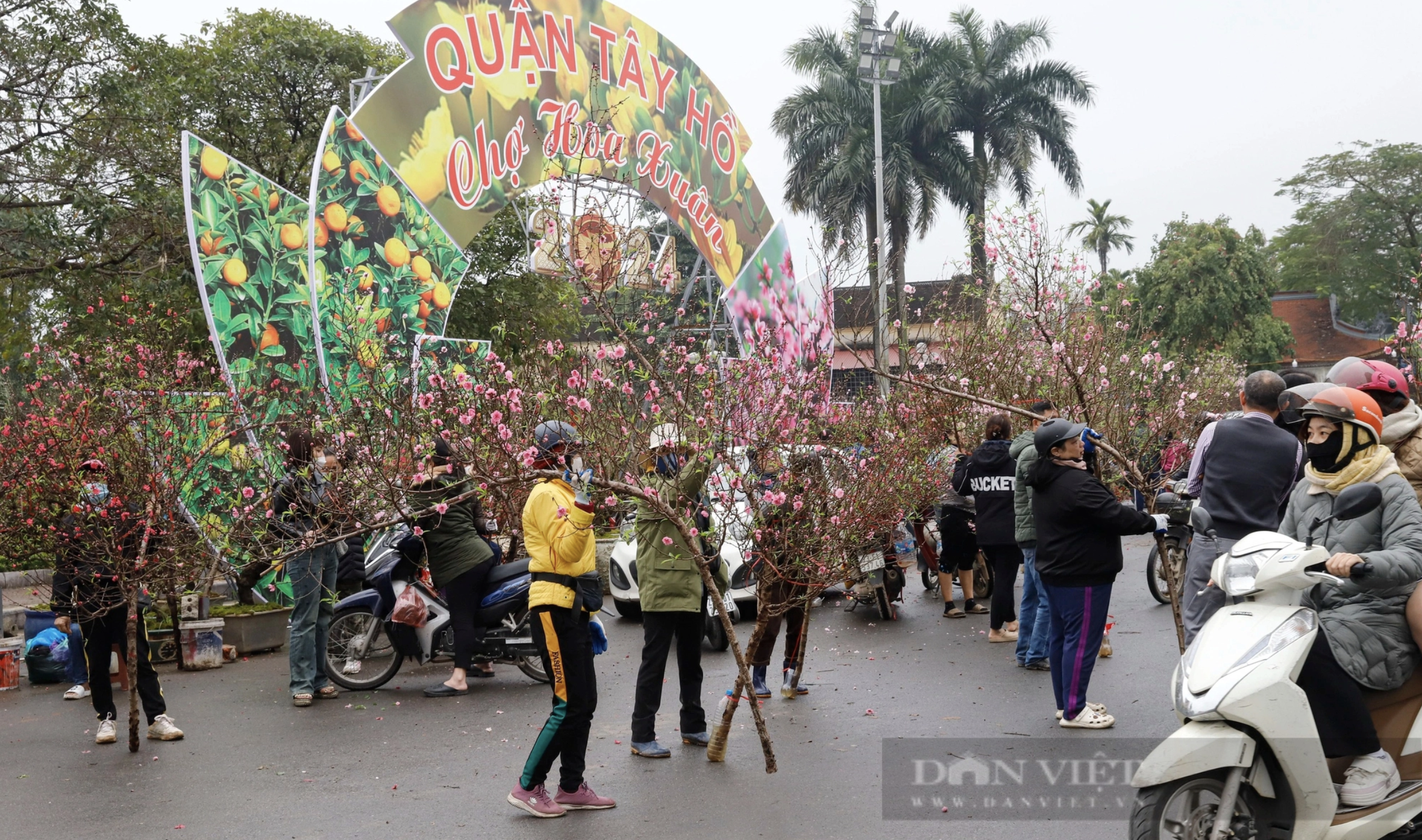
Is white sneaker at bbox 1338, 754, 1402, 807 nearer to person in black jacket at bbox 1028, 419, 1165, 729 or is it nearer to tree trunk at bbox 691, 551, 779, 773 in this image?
person in black jacket at bbox 1028, 419, 1165, 729

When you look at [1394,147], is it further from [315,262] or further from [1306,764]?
[1306,764]

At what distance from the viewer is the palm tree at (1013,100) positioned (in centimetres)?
3966

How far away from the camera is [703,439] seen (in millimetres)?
6480

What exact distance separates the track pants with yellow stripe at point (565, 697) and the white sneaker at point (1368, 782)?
125 inches

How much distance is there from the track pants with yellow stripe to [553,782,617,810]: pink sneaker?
0.03 meters

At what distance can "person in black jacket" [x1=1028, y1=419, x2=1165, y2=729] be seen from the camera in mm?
6895

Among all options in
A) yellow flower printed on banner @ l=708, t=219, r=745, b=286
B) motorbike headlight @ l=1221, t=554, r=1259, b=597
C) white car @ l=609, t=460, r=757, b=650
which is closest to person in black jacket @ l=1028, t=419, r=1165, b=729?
motorbike headlight @ l=1221, t=554, r=1259, b=597

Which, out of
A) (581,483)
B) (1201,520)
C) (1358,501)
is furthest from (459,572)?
(1358,501)

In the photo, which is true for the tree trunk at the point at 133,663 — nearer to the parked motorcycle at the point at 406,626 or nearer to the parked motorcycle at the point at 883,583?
the parked motorcycle at the point at 406,626

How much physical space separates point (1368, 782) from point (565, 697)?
3.33m

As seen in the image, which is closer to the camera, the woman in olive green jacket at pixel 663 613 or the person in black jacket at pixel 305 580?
the woman in olive green jacket at pixel 663 613

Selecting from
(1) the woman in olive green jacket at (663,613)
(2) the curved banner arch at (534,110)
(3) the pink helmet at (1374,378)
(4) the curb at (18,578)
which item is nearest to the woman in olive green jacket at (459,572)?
(1) the woman in olive green jacket at (663,613)

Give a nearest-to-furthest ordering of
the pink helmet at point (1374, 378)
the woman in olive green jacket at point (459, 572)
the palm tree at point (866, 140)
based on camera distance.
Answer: the pink helmet at point (1374, 378), the woman in olive green jacket at point (459, 572), the palm tree at point (866, 140)

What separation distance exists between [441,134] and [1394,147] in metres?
42.2
